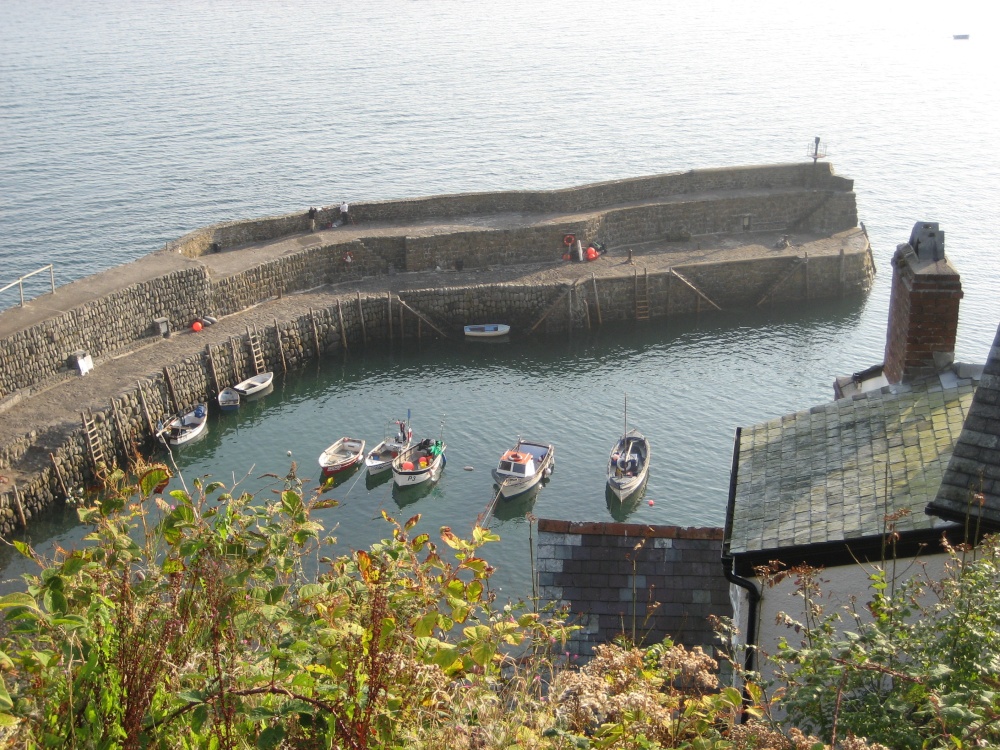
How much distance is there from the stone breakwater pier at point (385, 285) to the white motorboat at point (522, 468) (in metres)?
11.9

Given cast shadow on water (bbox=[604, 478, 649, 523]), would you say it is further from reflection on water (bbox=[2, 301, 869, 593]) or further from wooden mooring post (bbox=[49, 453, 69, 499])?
wooden mooring post (bbox=[49, 453, 69, 499])

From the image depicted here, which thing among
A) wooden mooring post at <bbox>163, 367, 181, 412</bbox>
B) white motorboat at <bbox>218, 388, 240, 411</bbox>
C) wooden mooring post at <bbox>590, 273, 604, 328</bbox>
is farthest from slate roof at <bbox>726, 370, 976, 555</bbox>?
wooden mooring post at <bbox>590, 273, 604, 328</bbox>

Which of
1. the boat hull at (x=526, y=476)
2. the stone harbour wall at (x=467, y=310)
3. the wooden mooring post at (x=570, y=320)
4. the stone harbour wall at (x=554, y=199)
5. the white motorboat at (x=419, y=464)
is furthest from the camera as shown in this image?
the stone harbour wall at (x=554, y=199)

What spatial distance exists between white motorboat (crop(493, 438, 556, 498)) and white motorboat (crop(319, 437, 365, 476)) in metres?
4.99

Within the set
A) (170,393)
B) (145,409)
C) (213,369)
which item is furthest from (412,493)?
(213,369)

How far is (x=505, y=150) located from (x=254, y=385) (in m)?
43.4

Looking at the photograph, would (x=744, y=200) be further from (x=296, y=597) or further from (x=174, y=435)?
(x=296, y=597)

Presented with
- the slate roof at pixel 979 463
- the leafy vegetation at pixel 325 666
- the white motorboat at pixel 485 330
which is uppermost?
the leafy vegetation at pixel 325 666

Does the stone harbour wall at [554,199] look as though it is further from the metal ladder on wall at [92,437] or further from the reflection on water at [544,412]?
the metal ladder on wall at [92,437]

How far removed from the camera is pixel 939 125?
86.4 m

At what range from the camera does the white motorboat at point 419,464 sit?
35.3 m

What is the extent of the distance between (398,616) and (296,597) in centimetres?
78

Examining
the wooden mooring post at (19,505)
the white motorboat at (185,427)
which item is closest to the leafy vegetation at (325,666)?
the wooden mooring post at (19,505)

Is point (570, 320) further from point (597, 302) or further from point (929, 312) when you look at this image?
point (929, 312)
